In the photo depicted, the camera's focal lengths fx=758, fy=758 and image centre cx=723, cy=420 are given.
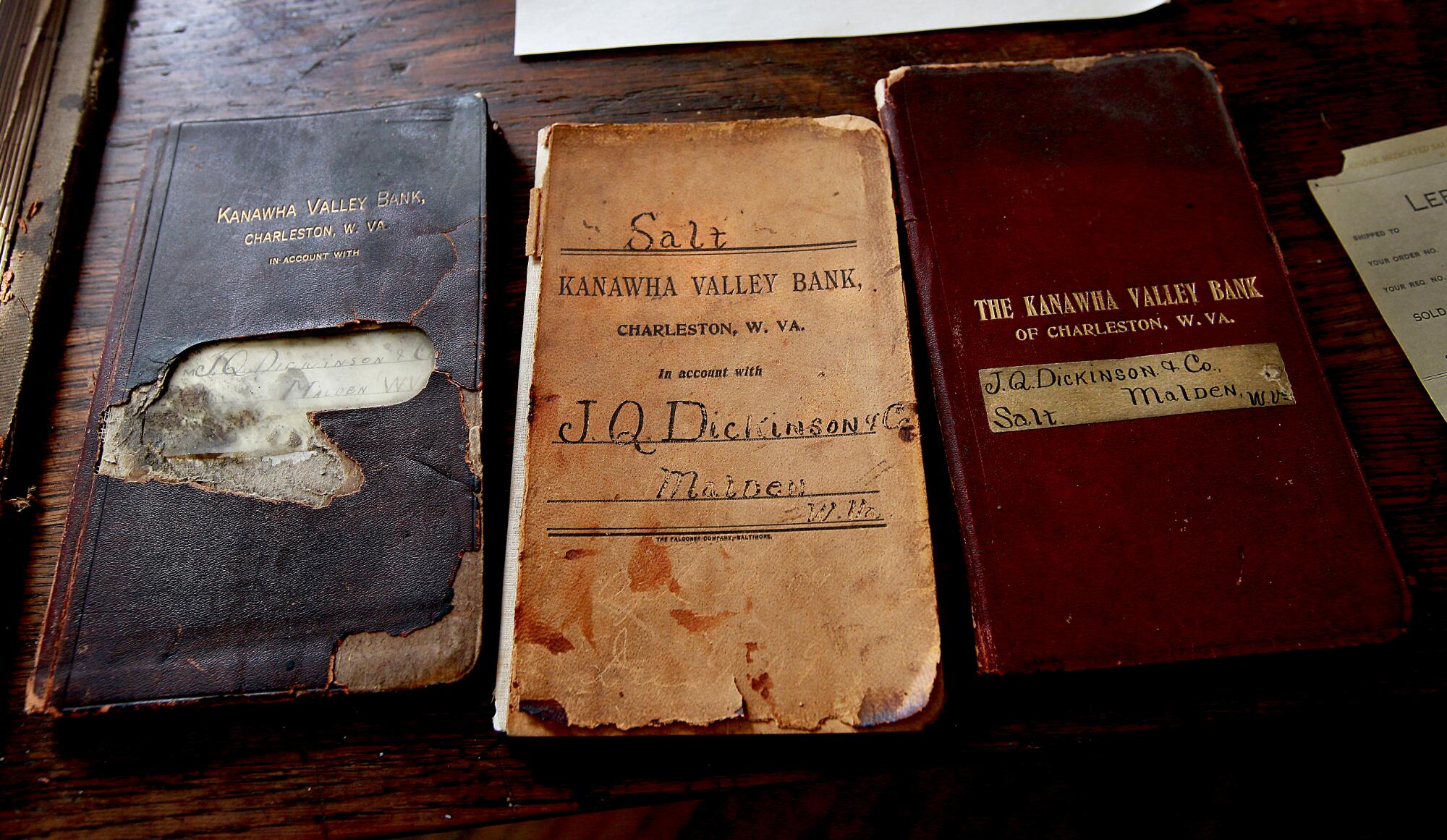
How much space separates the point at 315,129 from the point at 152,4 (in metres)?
0.52

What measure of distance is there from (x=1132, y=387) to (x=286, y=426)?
3.58 ft

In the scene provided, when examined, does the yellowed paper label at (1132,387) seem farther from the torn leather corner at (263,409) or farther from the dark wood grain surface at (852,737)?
the torn leather corner at (263,409)

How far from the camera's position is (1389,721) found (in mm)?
896

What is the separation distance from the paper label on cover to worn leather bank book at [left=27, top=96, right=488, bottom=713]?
1.26 meters

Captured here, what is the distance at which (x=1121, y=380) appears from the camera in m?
0.97

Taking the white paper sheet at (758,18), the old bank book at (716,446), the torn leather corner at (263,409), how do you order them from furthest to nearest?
1. the white paper sheet at (758,18)
2. the torn leather corner at (263,409)
3. the old bank book at (716,446)

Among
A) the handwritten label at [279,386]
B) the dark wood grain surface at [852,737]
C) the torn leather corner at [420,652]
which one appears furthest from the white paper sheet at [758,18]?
the torn leather corner at [420,652]

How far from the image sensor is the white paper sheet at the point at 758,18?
1.26 metres

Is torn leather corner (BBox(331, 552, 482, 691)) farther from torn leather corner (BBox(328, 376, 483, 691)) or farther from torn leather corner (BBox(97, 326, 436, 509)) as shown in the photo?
torn leather corner (BBox(97, 326, 436, 509))

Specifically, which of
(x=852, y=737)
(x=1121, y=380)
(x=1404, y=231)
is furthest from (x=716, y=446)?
(x=1404, y=231)

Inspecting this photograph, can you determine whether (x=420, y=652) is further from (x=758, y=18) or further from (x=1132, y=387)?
(x=758, y=18)

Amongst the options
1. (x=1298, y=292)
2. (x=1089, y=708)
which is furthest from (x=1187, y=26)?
(x=1089, y=708)

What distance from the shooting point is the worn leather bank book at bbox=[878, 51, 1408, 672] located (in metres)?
0.88

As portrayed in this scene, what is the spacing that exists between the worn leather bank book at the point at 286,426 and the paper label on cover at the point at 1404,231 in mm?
1262
